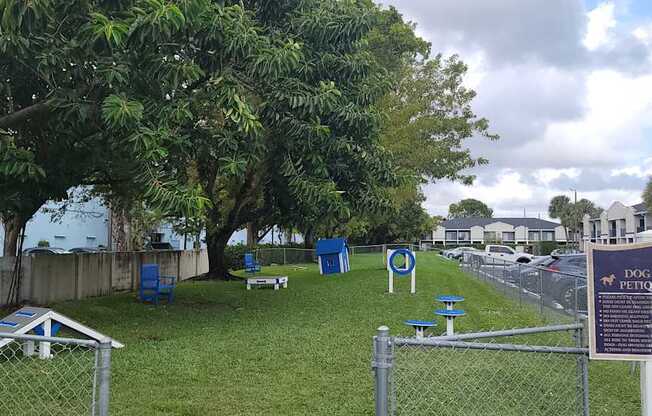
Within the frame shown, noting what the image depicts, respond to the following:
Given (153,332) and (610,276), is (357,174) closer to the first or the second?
(153,332)

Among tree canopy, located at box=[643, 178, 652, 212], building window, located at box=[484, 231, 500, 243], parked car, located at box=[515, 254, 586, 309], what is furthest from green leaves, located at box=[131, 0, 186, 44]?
building window, located at box=[484, 231, 500, 243]

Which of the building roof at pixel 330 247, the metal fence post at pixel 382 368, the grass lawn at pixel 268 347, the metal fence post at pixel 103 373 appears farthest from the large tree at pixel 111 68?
the building roof at pixel 330 247

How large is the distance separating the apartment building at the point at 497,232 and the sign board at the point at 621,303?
104m

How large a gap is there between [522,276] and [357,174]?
15.8ft

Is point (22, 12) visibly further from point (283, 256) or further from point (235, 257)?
point (283, 256)

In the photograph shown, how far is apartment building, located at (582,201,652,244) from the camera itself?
2628 inches

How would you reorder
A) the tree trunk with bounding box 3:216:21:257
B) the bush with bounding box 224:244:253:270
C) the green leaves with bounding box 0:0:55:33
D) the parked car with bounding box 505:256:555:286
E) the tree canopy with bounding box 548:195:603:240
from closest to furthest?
the green leaves with bounding box 0:0:55:33 < the parked car with bounding box 505:256:555:286 < the tree trunk with bounding box 3:216:21:257 < the bush with bounding box 224:244:253:270 < the tree canopy with bounding box 548:195:603:240

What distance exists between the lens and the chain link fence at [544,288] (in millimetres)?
9414

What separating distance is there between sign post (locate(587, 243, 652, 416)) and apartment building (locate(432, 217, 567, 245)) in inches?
4093

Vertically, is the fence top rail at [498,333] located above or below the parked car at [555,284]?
above

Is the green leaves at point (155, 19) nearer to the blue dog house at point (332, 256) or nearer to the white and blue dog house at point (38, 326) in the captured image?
the white and blue dog house at point (38, 326)

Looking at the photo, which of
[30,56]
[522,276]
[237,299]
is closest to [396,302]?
[522,276]

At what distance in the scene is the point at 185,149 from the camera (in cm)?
975

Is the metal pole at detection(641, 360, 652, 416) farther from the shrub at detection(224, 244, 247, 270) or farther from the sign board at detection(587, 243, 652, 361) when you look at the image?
the shrub at detection(224, 244, 247, 270)
